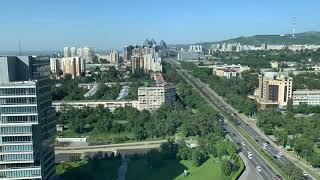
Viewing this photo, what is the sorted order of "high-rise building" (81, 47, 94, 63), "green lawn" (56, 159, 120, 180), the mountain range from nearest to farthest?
"green lawn" (56, 159, 120, 180)
"high-rise building" (81, 47, 94, 63)
the mountain range

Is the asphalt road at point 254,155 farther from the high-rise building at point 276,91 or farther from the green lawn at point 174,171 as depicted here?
the high-rise building at point 276,91

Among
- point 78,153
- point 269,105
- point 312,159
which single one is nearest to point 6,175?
point 78,153

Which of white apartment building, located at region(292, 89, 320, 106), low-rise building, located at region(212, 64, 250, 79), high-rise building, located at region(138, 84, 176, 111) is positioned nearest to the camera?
high-rise building, located at region(138, 84, 176, 111)

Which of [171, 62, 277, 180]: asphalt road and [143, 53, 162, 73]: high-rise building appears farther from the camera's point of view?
[143, 53, 162, 73]: high-rise building

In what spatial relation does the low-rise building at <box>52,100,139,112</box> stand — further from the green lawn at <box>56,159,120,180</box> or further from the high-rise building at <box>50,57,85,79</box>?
the high-rise building at <box>50,57,85,79</box>

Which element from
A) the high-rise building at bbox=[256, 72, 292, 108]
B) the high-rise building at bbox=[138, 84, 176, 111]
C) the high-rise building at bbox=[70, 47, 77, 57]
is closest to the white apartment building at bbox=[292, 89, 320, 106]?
the high-rise building at bbox=[256, 72, 292, 108]

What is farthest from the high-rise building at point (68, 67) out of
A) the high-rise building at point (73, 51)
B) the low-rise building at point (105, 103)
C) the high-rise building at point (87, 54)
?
the high-rise building at point (73, 51)

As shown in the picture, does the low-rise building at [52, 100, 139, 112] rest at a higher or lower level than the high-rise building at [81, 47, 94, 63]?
lower
